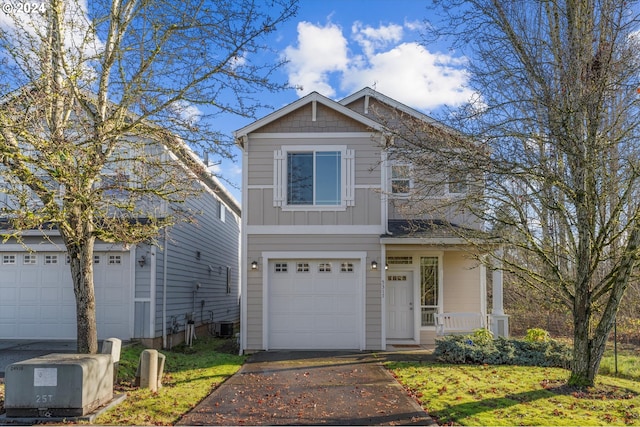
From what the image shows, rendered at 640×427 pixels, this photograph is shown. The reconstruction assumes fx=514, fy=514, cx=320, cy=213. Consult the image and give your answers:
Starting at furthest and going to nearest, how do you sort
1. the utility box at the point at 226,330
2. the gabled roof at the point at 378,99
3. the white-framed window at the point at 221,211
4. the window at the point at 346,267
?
the white-framed window at the point at 221,211
the utility box at the point at 226,330
the gabled roof at the point at 378,99
the window at the point at 346,267

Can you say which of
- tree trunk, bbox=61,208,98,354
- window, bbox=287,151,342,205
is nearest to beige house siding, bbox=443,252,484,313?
window, bbox=287,151,342,205

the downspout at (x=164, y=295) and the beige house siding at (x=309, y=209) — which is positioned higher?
the beige house siding at (x=309, y=209)

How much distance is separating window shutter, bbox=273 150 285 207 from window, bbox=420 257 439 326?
4.46 meters

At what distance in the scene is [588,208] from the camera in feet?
25.8

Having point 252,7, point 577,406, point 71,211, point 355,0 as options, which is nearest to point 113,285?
point 71,211

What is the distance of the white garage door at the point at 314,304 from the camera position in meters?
12.8

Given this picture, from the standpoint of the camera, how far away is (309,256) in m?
12.8

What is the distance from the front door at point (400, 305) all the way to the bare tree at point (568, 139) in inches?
232

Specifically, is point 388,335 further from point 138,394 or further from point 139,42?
point 139,42

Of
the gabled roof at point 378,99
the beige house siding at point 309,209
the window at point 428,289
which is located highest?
the gabled roof at point 378,99

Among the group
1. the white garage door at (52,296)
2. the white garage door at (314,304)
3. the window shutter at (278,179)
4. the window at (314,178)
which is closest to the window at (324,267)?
the white garage door at (314,304)

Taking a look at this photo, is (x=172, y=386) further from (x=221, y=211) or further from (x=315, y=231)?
(x=221, y=211)

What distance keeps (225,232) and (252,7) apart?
14805mm

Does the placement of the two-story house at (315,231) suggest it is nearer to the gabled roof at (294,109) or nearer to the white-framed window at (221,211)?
the gabled roof at (294,109)
